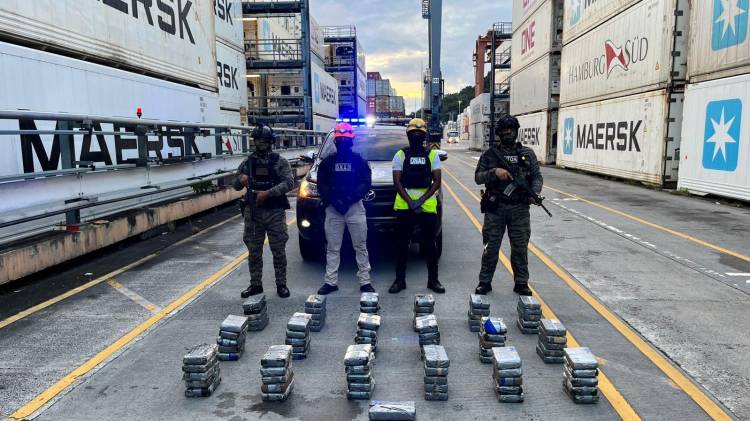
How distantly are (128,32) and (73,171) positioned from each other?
7.16 meters

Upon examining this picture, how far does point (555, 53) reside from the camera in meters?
28.4

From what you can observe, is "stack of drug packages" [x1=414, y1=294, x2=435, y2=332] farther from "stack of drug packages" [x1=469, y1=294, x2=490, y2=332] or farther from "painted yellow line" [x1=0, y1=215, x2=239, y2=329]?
"painted yellow line" [x1=0, y1=215, x2=239, y2=329]

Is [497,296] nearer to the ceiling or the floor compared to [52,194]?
nearer to the floor

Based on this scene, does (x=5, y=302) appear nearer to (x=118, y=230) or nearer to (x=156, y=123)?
(x=118, y=230)

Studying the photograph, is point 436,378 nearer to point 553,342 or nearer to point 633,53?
point 553,342

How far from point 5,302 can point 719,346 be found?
23.4 ft

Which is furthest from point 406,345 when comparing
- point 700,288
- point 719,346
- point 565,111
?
point 565,111

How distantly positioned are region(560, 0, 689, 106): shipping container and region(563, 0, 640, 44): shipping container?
303 mm

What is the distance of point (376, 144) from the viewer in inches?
301

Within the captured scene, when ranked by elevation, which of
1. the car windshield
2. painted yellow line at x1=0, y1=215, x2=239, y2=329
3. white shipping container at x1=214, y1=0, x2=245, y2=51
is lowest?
painted yellow line at x1=0, y1=215, x2=239, y2=329

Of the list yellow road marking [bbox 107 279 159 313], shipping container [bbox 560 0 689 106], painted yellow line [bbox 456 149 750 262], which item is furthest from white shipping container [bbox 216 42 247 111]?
shipping container [bbox 560 0 689 106]

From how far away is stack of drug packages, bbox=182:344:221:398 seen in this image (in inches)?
135

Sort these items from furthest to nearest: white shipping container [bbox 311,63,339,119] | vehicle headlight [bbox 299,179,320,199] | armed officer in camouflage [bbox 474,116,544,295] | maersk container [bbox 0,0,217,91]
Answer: white shipping container [bbox 311,63,339,119]
maersk container [bbox 0,0,217,91]
vehicle headlight [bbox 299,179,320,199]
armed officer in camouflage [bbox 474,116,544,295]

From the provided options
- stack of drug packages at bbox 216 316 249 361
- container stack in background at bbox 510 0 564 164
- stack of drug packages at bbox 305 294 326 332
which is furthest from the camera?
container stack in background at bbox 510 0 564 164
